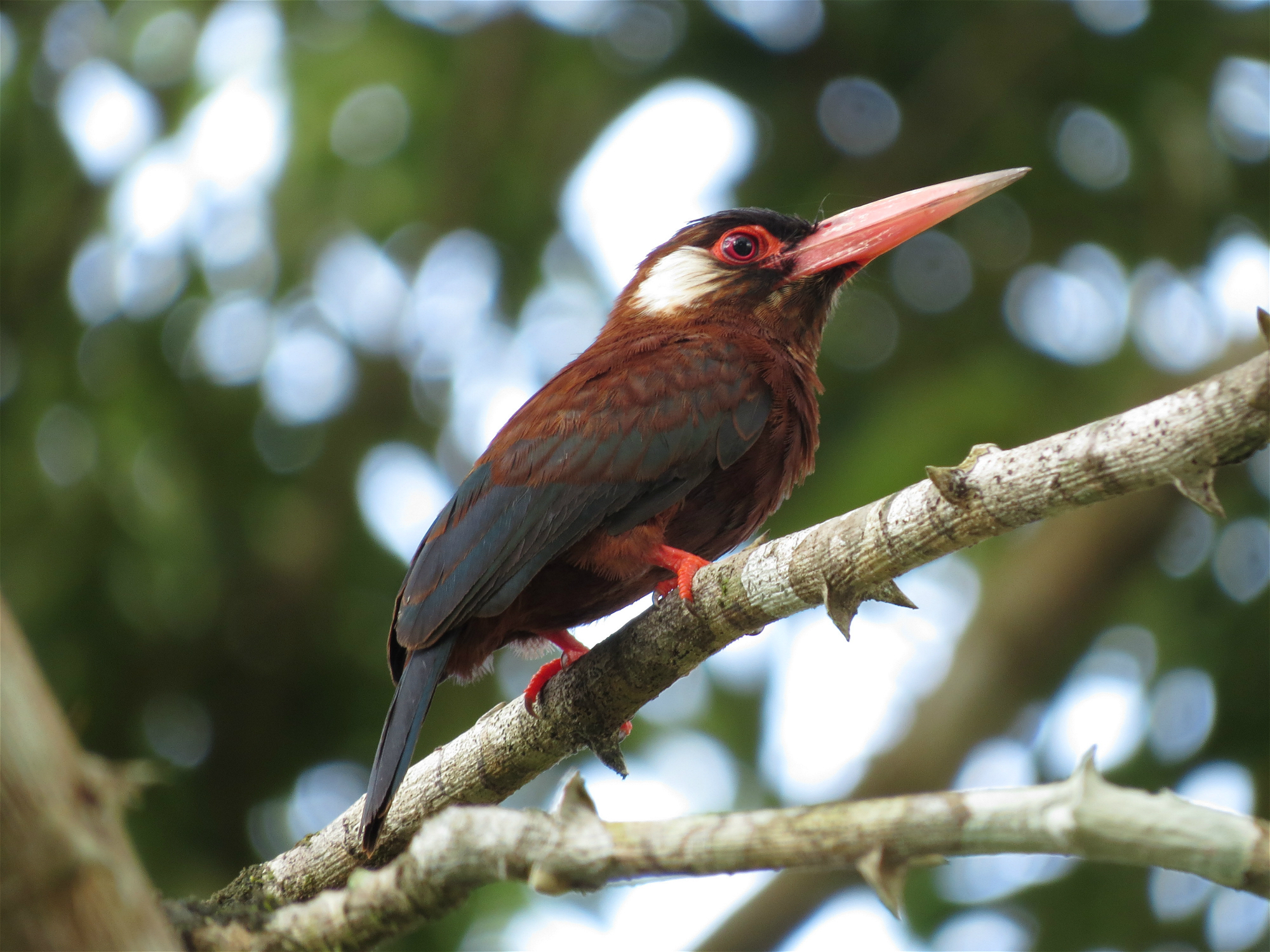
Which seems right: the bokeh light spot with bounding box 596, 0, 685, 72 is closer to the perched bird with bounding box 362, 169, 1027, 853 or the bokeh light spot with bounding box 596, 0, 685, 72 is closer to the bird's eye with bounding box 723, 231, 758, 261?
the bird's eye with bounding box 723, 231, 758, 261

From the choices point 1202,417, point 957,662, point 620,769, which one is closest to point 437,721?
point 957,662

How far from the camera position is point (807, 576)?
2639mm

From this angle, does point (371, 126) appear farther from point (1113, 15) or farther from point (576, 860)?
point (576, 860)

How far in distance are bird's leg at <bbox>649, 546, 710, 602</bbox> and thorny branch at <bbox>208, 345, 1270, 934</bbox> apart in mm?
223

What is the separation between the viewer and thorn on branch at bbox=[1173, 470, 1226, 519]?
206cm

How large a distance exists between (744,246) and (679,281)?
273mm

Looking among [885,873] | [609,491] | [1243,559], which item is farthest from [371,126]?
[885,873]

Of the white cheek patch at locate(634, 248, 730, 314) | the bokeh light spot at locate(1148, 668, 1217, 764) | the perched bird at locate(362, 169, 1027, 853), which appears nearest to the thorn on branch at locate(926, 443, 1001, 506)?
the perched bird at locate(362, 169, 1027, 853)

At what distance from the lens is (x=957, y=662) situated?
586 centimetres

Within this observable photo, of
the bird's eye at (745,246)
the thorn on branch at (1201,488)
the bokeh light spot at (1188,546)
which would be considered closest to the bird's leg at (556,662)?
the bird's eye at (745,246)

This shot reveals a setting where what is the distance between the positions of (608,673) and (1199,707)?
157 inches

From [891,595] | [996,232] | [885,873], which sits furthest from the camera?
[996,232]

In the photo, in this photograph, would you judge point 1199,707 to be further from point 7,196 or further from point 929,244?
point 7,196

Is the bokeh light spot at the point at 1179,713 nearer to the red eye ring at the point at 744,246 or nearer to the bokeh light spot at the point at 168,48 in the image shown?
the red eye ring at the point at 744,246
